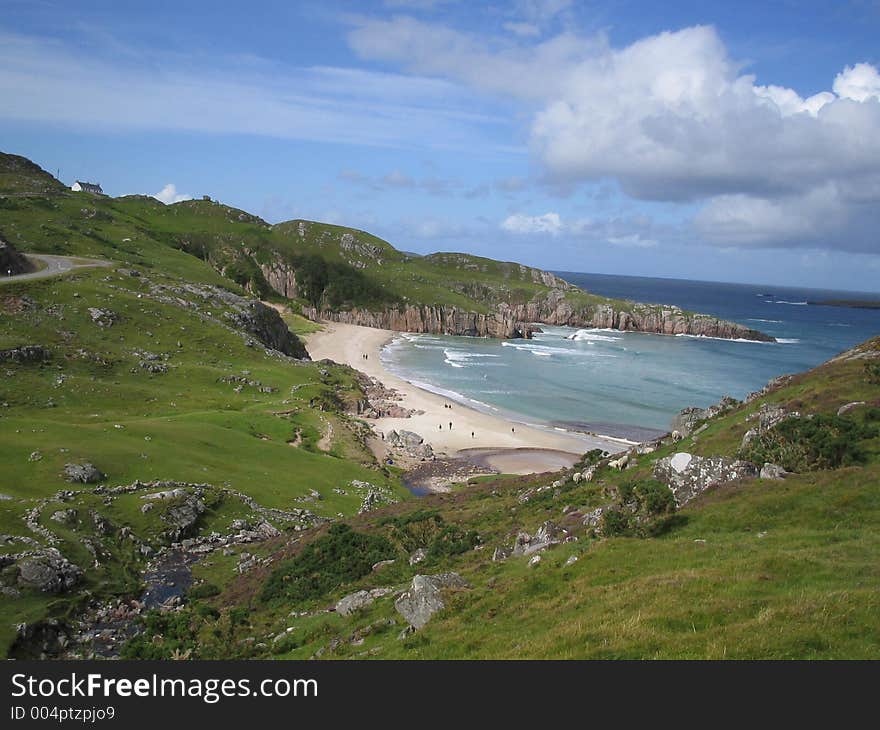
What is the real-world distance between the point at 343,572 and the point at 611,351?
141 meters

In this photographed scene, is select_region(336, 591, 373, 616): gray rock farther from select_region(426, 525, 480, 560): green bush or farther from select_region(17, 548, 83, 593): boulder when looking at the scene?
select_region(17, 548, 83, 593): boulder

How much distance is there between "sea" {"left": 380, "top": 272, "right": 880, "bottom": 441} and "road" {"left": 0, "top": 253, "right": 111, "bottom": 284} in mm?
57128

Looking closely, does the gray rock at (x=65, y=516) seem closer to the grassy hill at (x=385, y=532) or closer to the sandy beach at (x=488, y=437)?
the grassy hill at (x=385, y=532)

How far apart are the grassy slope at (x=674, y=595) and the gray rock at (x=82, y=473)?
13.5 m

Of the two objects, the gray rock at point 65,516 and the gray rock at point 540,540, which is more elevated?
the gray rock at point 540,540

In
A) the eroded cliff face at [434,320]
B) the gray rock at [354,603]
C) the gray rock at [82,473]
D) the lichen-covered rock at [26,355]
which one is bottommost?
the gray rock at [354,603]

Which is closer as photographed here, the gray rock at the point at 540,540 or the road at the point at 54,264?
the gray rock at the point at 540,540

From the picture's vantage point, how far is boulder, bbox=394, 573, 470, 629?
54.6 feet

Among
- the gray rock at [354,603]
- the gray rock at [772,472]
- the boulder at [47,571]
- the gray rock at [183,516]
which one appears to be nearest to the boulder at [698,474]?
the gray rock at [772,472]

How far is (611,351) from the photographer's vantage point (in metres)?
157

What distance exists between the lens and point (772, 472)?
22.8 meters

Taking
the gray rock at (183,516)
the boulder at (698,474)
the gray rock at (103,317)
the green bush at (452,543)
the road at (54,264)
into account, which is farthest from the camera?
the road at (54,264)

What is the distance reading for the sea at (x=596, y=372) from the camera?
3632 inches
